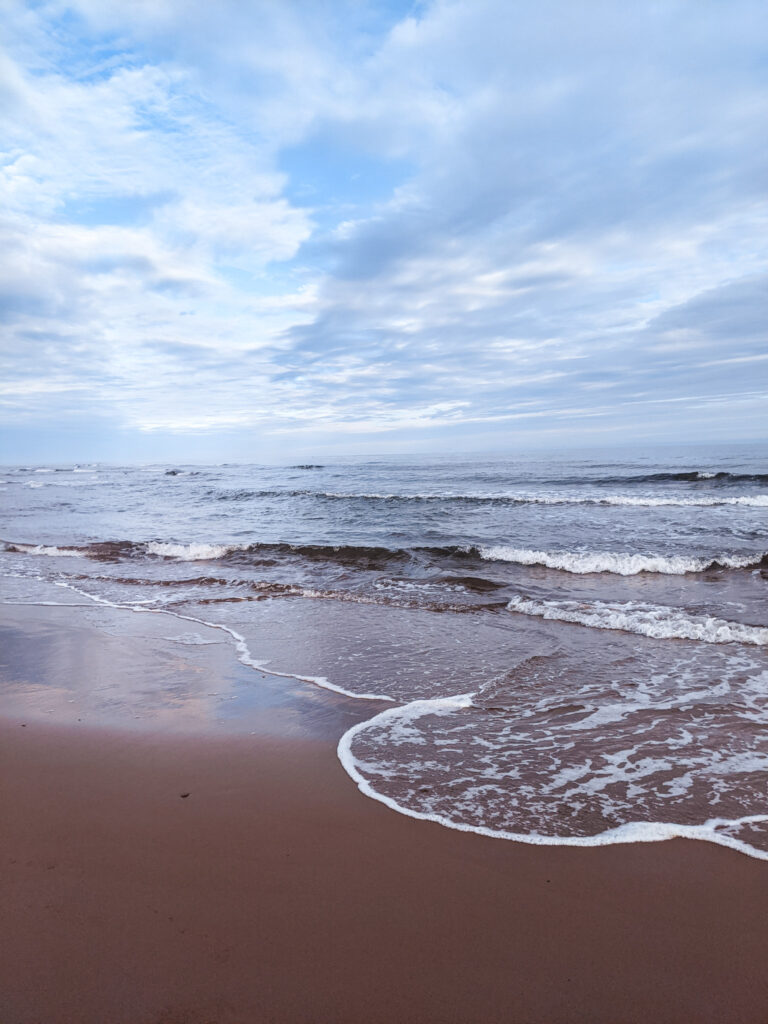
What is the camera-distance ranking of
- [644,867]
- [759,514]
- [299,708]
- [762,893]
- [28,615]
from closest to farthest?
[762,893] < [644,867] < [299,708] < [28,615] < [759,514]

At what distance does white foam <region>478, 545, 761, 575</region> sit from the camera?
9281 mm

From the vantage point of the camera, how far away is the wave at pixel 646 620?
580 centimetres

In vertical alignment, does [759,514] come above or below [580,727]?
above

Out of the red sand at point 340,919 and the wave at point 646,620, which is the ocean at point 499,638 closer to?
the wave at point 646,620

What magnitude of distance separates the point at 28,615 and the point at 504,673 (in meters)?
6.18

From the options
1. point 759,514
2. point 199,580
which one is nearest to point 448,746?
point 199,580

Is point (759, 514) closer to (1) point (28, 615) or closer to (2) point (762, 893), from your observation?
(2) point (762, 893)

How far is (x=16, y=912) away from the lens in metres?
2.09

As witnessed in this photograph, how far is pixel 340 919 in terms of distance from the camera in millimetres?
2080

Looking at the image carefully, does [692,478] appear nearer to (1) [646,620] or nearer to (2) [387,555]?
(2) [387,555]

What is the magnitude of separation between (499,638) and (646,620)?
1881mm

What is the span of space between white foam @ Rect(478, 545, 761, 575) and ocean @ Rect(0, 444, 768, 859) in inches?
1.7

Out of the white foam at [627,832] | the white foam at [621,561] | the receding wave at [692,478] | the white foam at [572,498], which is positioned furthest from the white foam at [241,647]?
the receding wave at [692,478]

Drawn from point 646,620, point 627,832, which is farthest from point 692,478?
point 627,832
